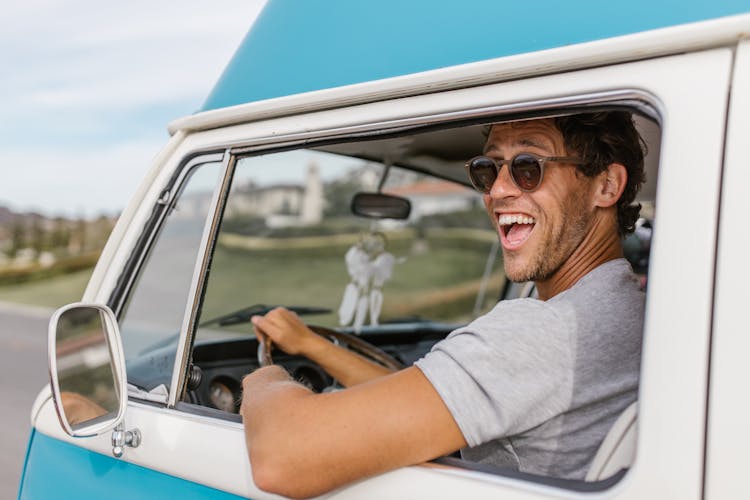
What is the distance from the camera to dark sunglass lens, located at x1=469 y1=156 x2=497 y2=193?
172 cm

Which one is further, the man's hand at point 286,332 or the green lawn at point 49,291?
the green lawn at point 49,291

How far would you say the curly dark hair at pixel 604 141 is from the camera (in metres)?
1.66

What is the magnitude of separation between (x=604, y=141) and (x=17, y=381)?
7901 millimetres

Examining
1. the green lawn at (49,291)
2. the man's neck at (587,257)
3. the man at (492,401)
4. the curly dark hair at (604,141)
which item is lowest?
the green lawn at (49,291)

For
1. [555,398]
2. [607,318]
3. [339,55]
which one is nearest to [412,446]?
[555,398]

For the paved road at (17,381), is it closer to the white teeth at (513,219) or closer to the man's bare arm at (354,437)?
the man's bare arm at (354,437)

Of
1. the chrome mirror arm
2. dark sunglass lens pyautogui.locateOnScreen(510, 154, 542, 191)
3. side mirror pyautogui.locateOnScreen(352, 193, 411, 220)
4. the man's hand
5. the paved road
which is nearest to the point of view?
dark sunglass lens pyautogui.locateOnScreen(510, 154, 542, 191)

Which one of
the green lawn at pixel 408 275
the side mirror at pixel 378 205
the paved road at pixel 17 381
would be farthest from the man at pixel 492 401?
the green lawn at pixel 408 275

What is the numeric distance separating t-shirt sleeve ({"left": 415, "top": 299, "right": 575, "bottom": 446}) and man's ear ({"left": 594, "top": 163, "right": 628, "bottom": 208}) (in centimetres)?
46

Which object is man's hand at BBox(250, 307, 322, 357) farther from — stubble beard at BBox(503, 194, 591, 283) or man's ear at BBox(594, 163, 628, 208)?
man's ear at BBox(594, 163, 628, 208)

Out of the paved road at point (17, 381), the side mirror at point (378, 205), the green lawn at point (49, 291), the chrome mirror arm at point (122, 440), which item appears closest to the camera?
the chrome mirror arm at point (122, 440)

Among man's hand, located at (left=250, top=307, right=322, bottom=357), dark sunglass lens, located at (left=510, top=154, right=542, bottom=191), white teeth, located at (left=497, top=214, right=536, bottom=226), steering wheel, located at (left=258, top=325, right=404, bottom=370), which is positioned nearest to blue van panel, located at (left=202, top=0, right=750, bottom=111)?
dark sunglass lens, located at (left=510, top=154, right=542, bottom=191)

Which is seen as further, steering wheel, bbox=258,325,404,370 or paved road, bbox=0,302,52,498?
paved road, bbox=0,302,52,498

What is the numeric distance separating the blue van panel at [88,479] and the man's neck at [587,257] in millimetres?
882
